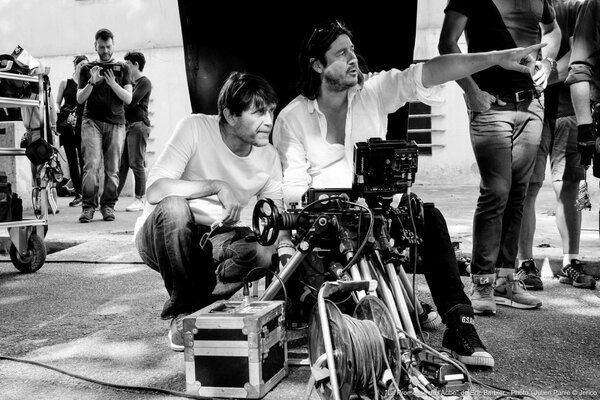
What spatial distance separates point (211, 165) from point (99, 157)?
4940 millimetres

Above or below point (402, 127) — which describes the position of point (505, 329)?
below

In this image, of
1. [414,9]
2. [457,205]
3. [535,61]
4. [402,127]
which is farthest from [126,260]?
[457,205]

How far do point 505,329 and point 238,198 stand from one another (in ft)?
5.45

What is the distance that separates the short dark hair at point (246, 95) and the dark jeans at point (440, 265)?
101 centimetres

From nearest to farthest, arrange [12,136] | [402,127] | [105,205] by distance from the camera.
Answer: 1. [402,127]
2. [105,205]
3. [12,136]

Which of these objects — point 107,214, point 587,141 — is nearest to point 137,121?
point 107,214

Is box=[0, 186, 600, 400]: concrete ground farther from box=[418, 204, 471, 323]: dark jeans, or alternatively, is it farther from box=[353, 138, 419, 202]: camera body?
box=[353, 138, 419, 202]: camera body

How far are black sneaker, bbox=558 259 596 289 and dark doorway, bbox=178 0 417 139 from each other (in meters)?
1.66

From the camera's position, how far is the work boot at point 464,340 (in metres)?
3.15

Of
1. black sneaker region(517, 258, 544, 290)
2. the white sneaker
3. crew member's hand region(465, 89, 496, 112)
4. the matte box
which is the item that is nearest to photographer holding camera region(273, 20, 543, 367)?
crew member's hand region(465, 89, 496, 112)

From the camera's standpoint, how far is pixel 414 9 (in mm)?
4461

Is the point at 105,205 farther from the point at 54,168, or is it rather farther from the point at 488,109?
the point at 488,109

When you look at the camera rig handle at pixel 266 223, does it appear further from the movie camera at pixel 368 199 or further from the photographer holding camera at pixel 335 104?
the photographer holding camera at pixel 335 104

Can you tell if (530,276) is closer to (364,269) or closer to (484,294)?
(484,294)
